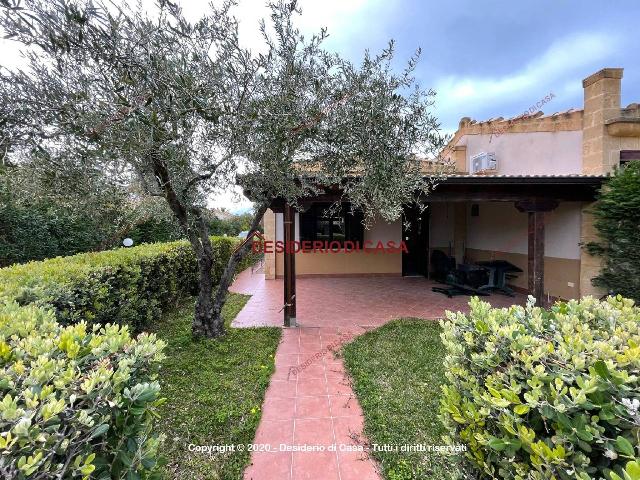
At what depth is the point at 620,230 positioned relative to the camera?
6.57m

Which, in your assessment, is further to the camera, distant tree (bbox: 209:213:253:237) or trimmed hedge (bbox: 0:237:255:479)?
distant tree (bbox: 209:213:253:237)

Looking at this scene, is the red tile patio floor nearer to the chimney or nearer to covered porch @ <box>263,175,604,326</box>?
covered porch @ <box>263,175,604,326</box>

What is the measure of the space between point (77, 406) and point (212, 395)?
275 centimetres

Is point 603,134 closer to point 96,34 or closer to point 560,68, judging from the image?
point 560,68

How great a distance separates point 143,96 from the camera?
8.99ft

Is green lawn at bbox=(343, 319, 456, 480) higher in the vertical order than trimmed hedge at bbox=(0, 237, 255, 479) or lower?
lower

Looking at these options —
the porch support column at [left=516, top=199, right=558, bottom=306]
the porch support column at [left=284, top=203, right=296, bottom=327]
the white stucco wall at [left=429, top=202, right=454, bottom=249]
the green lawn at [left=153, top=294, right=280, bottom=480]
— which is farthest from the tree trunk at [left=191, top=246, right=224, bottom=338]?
the white stucco wall at [left=429, top=202, right=454, bottom=249]

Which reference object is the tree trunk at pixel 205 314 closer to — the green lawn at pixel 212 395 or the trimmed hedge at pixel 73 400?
the green lawn at pixel 212 395

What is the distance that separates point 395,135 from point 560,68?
8.03 m

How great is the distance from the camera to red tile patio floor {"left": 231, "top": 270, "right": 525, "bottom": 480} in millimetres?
2719

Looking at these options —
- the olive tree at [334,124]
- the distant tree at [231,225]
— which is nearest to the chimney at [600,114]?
the olive tree at [334,124]

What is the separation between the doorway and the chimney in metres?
5.35

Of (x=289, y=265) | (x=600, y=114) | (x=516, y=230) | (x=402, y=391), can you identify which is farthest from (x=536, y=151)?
(x=402, y=391)

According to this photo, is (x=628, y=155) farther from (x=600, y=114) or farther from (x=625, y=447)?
(x=625, y=447)
